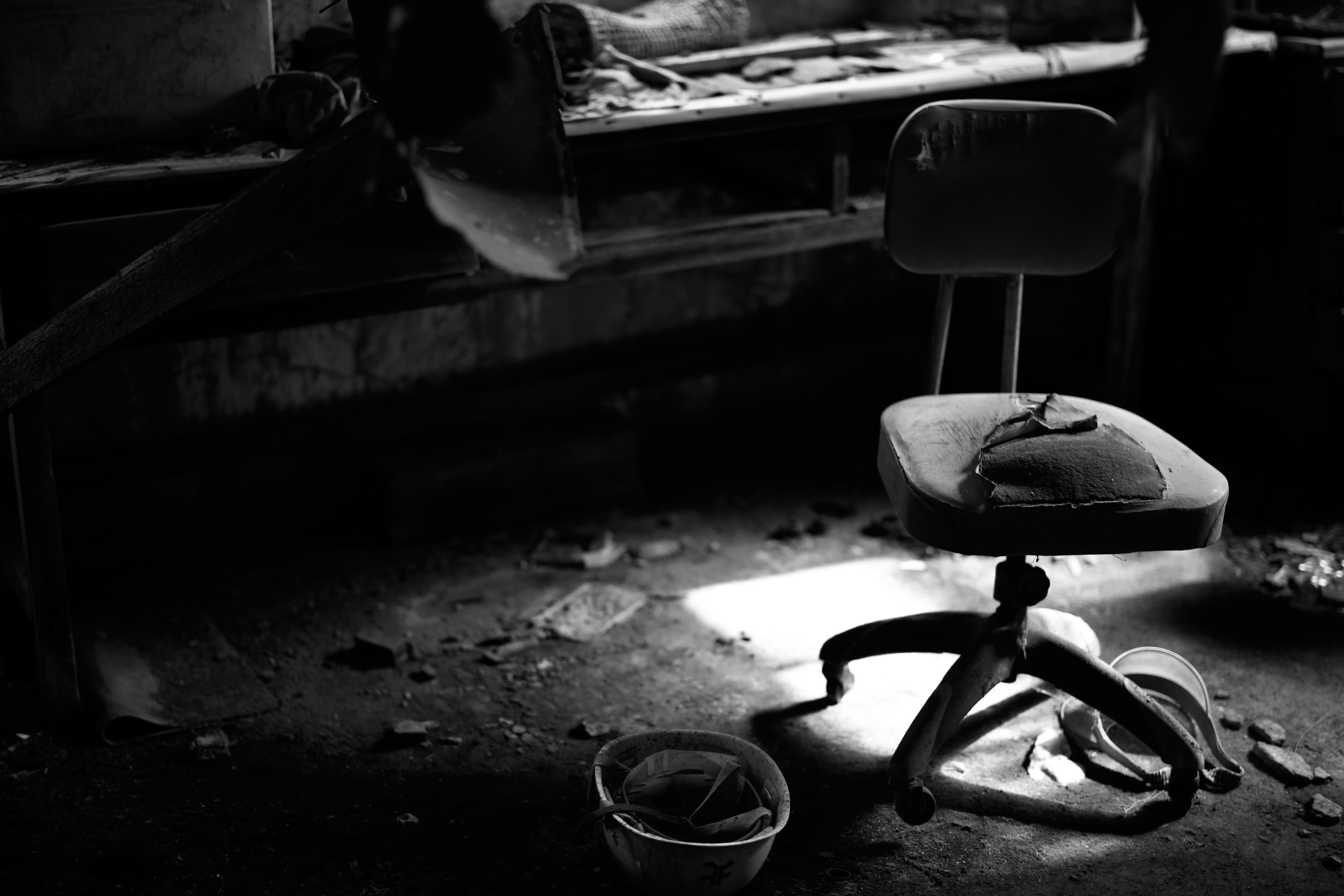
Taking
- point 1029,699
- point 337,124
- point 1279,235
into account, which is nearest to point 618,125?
point 337,124

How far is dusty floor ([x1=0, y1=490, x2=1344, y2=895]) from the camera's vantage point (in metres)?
2.16

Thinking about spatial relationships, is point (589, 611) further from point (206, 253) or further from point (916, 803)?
point (206, 253)

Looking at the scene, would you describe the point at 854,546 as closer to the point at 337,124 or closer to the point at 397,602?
the point at 397,602

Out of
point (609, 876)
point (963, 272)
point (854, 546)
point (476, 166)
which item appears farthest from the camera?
point (854, 546)

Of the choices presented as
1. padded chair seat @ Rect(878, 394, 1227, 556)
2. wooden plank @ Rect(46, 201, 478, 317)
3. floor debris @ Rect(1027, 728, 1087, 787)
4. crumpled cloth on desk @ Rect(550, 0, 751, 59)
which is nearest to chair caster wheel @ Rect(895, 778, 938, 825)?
floor debris @ Rect(1027, 728, 1087, 787)

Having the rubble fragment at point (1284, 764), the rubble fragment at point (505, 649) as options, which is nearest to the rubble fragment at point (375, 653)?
the rubble fragment at point (505, 649)

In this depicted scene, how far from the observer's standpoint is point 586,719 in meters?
2.65

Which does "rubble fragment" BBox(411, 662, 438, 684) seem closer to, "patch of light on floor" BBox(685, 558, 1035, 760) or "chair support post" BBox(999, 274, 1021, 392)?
"patch of light on floor" BBox(685, 558, 1035, 760)

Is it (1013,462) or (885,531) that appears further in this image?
(885,531)

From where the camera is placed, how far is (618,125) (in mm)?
2693

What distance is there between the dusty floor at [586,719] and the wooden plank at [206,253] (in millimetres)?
838

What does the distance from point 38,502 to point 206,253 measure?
106cm

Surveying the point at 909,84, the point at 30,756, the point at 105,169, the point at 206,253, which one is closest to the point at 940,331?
the point at 909,84

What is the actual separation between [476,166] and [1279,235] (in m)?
3.17
